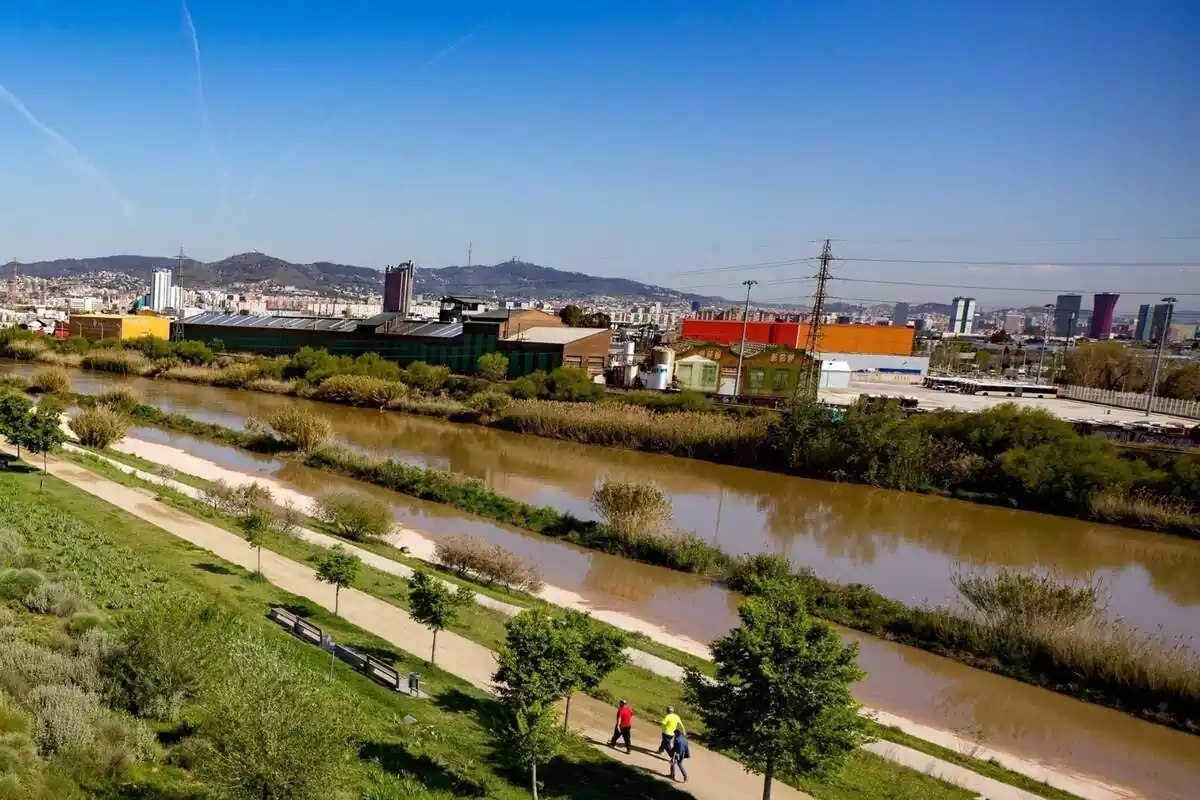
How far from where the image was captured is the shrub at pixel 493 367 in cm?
5794

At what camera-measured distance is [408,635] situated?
1403cm

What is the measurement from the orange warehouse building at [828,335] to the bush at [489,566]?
2495 inches

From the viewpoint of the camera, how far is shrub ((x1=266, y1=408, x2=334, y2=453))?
34.1 meters

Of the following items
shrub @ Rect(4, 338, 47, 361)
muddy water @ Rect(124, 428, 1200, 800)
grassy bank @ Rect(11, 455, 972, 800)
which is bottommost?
shrub @ Rect(4, 338, 47, 361)

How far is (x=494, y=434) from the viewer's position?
44969mm

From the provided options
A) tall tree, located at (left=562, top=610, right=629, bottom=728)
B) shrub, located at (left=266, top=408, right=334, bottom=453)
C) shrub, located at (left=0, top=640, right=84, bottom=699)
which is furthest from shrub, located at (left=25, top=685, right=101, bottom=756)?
shrub, located at (left=266, top=408, right=334, bottom=453)

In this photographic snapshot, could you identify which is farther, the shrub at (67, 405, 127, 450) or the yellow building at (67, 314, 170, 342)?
the yellow building at (67, 314, 170, 342)

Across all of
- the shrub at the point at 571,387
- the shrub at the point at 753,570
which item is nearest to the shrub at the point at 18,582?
the shrub at the point at 753,570

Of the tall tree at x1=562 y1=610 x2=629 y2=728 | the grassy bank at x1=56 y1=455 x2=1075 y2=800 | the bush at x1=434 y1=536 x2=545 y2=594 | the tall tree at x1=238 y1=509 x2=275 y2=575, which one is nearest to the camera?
the tall tree at x1=562 y1=610 x2=629 y2=728

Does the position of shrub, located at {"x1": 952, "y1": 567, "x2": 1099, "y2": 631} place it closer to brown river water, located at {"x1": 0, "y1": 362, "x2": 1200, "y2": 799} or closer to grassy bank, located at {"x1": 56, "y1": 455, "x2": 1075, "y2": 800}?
brown river water, located at {"x1": 0, "y1": 362, "x2": 1200, "y2": 799}

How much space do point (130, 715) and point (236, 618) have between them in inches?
108

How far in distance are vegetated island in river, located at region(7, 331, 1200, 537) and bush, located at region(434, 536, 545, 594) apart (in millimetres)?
20776

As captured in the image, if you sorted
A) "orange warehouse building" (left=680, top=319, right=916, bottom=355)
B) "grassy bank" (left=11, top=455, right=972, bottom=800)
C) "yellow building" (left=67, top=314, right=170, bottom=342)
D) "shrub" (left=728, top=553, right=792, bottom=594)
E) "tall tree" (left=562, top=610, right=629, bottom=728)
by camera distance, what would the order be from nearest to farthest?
"grassy bank" (left=11, top=455, right=972, bottom=800) → "tall tree" (left=562, top=610, right=629, bottom=728) → "shrub" (left=728, top=553, right=792, bottom=594) → "yellow building" (left=67, top=314, right=170, bottom=342) → "orange warehouse building" (left=680, top=319, right=916, bottom=355)

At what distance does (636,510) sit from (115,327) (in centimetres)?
6999
